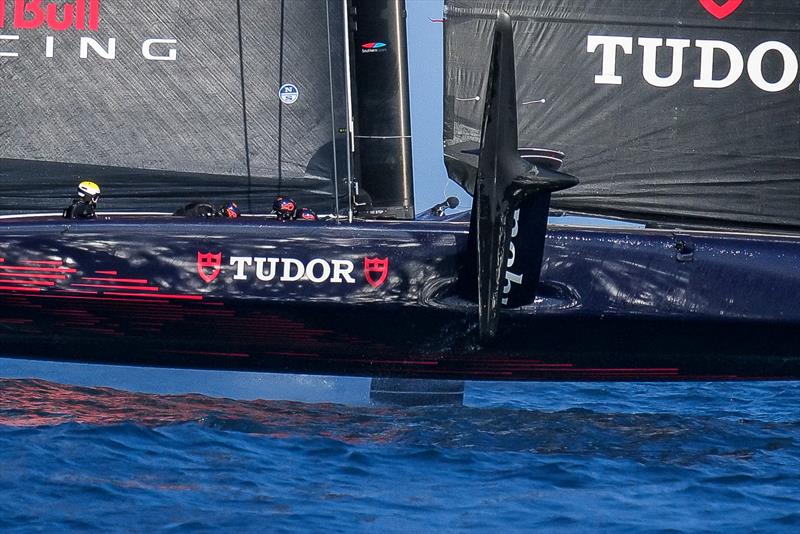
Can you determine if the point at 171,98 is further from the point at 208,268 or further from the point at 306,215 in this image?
the point at 208,268

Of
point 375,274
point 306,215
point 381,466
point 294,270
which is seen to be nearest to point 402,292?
point 375,274

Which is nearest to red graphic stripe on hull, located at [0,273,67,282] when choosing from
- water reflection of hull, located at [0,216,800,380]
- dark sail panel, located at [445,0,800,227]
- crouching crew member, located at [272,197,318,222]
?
water reflection of hull, located at [0,216,800,380]

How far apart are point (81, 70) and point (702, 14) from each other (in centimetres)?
371

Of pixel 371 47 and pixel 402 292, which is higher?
pixel 371 47

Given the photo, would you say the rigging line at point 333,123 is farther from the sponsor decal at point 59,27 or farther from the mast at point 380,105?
the sponsor decal at point 59,27

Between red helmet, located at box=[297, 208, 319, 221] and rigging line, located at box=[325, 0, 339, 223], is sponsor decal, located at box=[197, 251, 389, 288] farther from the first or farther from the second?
rigging line, located at box=[325, 0, 339, 223]

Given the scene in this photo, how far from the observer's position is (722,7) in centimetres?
672

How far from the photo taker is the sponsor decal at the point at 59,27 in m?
7.31

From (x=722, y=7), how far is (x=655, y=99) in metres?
0.63

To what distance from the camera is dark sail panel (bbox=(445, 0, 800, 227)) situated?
6727 mm

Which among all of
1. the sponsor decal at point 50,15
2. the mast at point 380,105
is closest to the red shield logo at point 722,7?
the mast at point 380,105

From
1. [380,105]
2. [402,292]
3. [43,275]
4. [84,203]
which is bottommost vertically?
[402,292]

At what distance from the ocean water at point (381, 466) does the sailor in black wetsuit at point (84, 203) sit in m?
1.03

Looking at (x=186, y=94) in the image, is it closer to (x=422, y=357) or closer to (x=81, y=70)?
(x=81, y=70)
